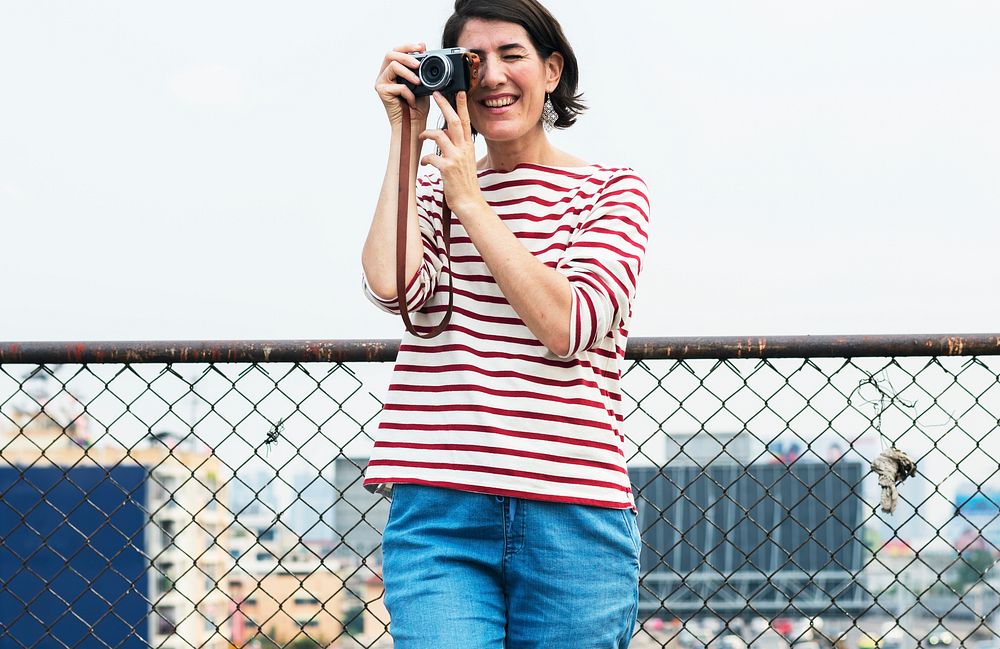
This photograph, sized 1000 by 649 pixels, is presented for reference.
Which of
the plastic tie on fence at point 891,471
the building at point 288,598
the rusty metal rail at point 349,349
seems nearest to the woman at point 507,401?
the rusty metal rail at point 349,349

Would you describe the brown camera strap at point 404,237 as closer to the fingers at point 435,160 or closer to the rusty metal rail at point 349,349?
the fingers at point 435,160

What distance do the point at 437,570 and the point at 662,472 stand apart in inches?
51.9

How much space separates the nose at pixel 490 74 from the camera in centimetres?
160

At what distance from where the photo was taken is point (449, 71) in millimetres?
1541

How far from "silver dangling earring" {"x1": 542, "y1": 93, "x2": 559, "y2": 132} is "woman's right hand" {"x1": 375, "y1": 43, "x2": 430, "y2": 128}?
0.88 ft

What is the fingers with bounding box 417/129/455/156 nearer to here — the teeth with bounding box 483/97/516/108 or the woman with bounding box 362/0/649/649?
the woman with bounding box 362/0/649/649

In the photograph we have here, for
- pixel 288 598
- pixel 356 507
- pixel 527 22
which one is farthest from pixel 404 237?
pixel 288 598

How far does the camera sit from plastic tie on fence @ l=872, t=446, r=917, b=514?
2398 mm

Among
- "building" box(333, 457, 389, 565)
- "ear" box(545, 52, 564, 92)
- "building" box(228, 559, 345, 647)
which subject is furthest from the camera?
"building" box(228, 559, 345, 647)

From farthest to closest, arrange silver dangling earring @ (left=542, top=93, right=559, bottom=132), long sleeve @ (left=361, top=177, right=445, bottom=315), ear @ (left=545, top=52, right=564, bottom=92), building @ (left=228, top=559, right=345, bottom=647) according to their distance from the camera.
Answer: building @ (left=228, top=559, right=345, bottom=647), silver dangling earring @ (left=542, top=93, right=559, bottom=132), ear @ (left=545, top=52, right=564, bottom=92), long sleeve @ (left=361, top=177, right=445, bottom=315)

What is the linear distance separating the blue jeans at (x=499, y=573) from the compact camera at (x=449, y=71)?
1.93 feet

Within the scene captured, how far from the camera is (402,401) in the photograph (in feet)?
5.07

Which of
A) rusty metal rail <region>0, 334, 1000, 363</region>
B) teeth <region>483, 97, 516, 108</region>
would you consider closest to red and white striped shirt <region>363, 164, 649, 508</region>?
teeth <region>483, 97, 516, 108</region>

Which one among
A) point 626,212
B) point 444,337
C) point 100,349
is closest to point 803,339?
point 626,212
